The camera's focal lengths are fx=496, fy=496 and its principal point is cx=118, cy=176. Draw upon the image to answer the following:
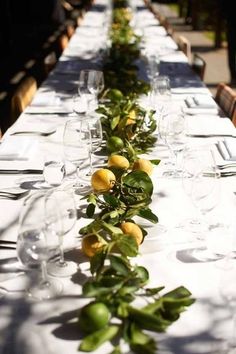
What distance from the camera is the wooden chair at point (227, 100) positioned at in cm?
290

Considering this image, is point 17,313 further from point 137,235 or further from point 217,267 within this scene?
point 217,267

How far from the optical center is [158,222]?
62.2 inches

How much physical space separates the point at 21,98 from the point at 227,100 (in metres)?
1.25

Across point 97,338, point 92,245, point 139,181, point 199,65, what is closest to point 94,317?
point 97,338

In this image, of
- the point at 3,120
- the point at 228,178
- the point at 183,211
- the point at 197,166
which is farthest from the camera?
the point at 3,120

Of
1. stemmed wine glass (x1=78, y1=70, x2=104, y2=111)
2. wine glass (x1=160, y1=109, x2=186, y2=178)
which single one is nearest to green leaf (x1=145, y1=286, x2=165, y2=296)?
wine glass (x1=160, y1=109, x2=186, y2=178)

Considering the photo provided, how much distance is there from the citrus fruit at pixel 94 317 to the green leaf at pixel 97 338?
0.01m

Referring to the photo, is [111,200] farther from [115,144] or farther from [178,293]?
[115,144]

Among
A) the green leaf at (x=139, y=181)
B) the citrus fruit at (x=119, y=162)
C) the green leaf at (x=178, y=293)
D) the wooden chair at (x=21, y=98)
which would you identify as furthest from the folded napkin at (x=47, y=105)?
the green leaf at (x=178, y=293)

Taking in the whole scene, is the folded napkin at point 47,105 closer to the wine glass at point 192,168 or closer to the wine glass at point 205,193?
the wine glass at point 192,168

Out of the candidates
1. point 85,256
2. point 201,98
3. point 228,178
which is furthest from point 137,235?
point 201,98

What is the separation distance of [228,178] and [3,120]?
3.52 metres

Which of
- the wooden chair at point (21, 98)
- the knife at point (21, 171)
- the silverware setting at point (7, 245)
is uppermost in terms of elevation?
the silverware setting at point (7, 245)

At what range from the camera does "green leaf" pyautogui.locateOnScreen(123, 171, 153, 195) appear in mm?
1545
